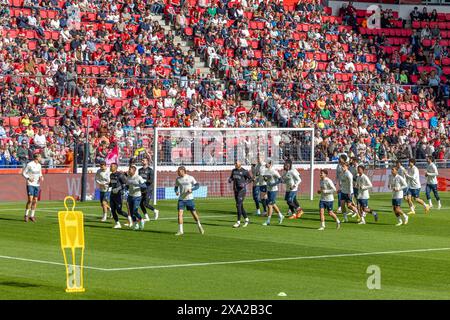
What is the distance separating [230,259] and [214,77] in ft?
96.5

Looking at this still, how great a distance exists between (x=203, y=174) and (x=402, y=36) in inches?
932

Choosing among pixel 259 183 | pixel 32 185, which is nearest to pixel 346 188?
pixel 259 183

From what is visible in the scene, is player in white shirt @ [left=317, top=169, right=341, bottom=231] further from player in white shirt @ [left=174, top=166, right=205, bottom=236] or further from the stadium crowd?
the stadium crowd

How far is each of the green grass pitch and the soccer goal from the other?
20.7ft

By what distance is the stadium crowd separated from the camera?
163 feet

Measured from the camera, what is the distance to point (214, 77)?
58219 mm

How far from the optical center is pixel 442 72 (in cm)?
6850

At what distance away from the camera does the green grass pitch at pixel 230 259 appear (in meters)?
23.9

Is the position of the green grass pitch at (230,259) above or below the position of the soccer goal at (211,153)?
below

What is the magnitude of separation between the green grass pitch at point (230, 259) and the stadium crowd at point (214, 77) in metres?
7.13

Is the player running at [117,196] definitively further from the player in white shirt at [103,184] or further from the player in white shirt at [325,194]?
the player in white shirt at [325,194]

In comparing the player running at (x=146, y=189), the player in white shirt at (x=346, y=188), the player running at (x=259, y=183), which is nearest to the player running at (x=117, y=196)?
the player running at (x=146, y=189)

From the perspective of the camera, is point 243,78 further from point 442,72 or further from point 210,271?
point 210,271
